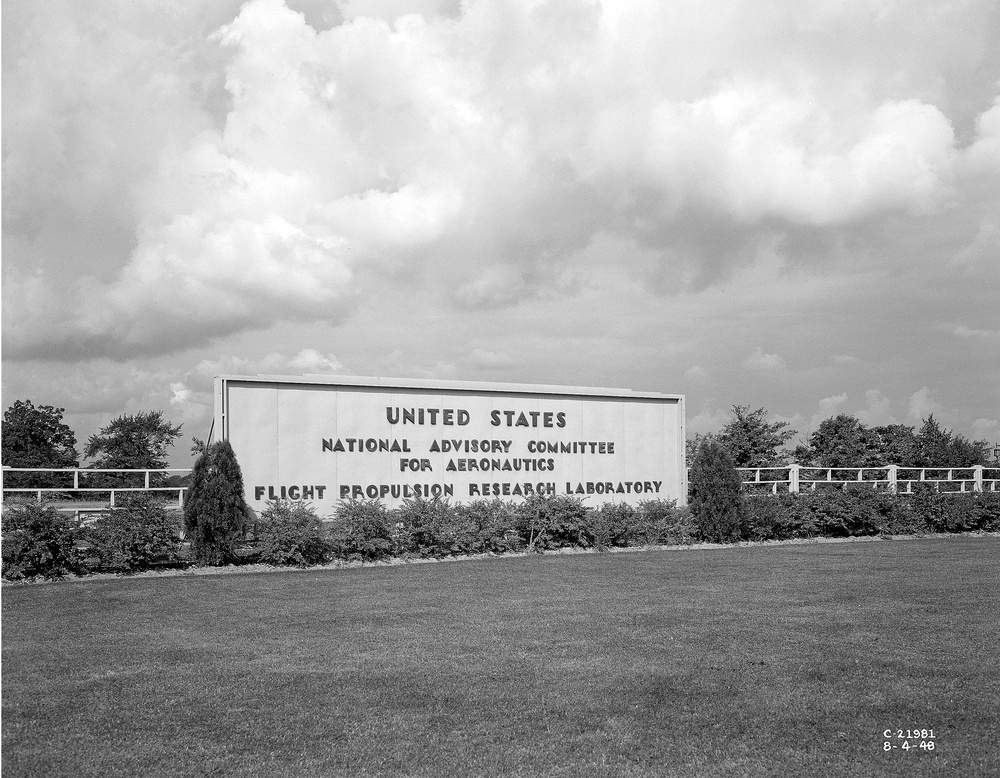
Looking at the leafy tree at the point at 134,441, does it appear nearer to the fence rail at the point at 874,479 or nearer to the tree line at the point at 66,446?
the tree line at the point at 66,446

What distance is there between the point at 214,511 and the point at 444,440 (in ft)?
17.2

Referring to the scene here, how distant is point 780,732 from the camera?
17.7 feet

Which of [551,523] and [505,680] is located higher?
[551,523]

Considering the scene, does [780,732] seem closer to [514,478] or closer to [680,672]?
[680,672]

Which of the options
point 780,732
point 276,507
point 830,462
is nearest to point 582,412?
point 276,507

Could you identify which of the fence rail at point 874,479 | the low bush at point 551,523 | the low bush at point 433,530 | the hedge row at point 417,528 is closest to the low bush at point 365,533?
the hedge row at point 417,528

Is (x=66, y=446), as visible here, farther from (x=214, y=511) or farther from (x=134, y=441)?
(x=214, y=511)

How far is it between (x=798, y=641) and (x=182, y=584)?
849 cm

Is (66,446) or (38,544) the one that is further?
(66,446)

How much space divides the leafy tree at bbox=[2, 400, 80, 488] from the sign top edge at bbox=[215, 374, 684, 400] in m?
30.2

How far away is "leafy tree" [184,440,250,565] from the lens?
14781mm

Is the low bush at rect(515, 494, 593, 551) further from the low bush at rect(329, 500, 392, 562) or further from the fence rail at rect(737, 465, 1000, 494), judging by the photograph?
the fence rail at rect(737, 465, 1000, 494)

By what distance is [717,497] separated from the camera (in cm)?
1942

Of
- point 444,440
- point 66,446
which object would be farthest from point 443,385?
point 66,446
